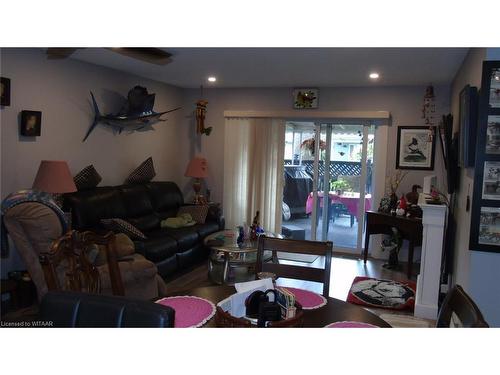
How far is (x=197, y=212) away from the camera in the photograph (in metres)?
5.52

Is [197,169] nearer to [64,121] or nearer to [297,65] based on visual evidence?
[64,121]

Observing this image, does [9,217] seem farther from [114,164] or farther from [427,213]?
[427,213]

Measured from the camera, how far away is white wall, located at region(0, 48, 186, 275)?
3.74m

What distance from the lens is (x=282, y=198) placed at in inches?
243

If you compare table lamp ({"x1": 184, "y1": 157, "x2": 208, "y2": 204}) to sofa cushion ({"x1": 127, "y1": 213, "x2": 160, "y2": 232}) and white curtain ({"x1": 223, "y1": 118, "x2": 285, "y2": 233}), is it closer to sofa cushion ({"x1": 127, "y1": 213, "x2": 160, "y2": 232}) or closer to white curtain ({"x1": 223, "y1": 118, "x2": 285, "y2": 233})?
white curtain ({"x1": 223, "y1": 118, "x2": 285, "y2": 233})

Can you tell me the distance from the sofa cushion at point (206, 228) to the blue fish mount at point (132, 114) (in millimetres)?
1534

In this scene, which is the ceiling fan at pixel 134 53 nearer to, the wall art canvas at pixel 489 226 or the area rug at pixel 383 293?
the wall art canvas at pixel 489 226

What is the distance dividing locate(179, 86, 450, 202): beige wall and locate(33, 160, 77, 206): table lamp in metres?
2.96

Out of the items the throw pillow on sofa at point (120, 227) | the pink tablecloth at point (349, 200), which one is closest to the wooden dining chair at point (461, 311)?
the throw pillow on sofa at point (120, 227)

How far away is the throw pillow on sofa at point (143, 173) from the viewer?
17.5ft

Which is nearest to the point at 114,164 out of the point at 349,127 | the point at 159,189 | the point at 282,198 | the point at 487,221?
the point at 159,189

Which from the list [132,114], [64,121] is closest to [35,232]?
[64,121]

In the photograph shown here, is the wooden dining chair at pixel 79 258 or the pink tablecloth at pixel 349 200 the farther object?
the pink tablecloth at pixel 349 200
